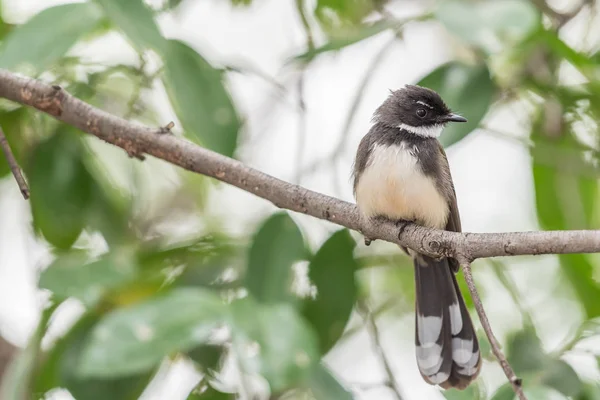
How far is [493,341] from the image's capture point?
78.6 inches

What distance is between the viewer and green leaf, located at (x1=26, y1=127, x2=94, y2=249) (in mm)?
3584

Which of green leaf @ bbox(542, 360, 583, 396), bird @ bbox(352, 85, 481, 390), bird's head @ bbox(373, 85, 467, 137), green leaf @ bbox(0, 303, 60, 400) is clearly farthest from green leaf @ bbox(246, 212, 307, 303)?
green leaf @ bbox(542, 360, 583, 396)

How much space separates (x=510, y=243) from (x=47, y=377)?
2246 mm

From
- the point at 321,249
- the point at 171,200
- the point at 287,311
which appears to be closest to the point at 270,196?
the point at 287,311

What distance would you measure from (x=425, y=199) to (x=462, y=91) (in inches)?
17.9

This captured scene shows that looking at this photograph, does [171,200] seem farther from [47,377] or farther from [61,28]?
[61,28]

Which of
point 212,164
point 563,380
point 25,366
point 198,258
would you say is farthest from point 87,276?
point 563,380

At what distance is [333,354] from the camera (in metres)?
3.49

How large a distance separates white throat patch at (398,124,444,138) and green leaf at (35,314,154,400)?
1473 mm

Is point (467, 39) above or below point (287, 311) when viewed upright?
above

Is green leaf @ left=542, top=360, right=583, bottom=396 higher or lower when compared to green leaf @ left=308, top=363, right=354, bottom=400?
higher

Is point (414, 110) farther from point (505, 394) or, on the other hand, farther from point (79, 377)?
point (79, 377)

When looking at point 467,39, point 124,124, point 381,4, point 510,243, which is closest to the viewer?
point 510,243

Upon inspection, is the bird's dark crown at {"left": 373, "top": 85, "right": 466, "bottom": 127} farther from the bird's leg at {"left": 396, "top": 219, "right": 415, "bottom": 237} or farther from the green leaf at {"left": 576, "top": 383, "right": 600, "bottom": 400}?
the green leaf at {"left": 576, "top": 383, "right": 600, "bottom": 400}
